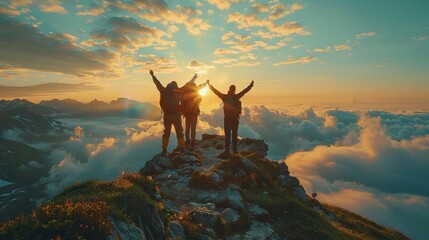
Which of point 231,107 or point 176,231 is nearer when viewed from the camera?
point 176,231

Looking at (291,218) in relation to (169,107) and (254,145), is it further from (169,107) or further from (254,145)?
(254,145)

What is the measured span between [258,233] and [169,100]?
1351 centimetres

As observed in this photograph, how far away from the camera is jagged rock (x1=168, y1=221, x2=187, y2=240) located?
9.74 meters

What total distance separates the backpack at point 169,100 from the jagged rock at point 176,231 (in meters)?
14.1

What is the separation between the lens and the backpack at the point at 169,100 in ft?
77.6

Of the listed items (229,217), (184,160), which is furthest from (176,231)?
(184,160)

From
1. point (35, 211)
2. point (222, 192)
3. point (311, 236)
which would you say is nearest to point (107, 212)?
point (35, 211)

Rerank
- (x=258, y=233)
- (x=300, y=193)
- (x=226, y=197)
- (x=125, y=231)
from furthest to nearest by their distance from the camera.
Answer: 1. (x=300, y=193)
2. (x=226, y=197)
3. (x=258, y=233)
4. (x=125, y=231)

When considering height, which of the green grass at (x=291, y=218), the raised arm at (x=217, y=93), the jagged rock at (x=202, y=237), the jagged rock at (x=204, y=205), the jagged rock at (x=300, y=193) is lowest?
the jagged rock at (x=300, y=193)

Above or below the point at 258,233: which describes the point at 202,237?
above

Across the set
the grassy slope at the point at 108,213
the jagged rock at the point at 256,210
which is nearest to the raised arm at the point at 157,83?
the grassy slope at the point at 108,213

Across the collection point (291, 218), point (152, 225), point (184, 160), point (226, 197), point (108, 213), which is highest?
point (108, 213)

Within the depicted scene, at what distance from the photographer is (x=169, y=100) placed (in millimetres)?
23641

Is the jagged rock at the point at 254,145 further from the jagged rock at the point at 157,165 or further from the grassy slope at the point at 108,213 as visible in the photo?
the grassy slope at the point at 108,213
